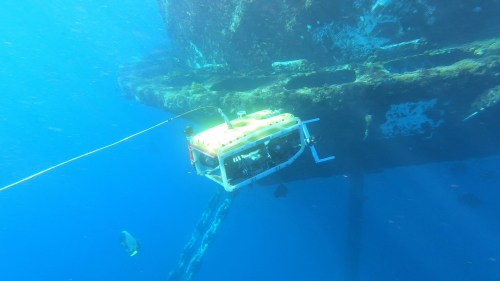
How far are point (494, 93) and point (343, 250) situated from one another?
710 centimetres

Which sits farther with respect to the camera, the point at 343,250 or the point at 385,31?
the point at 343,250

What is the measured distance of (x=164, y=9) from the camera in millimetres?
14367

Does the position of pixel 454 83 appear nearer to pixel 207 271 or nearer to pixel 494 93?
pixel 494 93

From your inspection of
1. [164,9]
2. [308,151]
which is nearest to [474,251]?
[308,151]

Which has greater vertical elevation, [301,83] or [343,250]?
[301,83]

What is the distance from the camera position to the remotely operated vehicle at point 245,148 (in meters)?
4.28

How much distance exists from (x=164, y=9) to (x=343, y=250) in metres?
17.9

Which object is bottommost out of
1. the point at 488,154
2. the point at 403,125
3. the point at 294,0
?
the point at 488,154

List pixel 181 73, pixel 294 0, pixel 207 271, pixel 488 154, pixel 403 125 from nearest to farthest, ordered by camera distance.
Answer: pixel 403 125 → pixel 488 154 → pixel 294 0 → pixel 207 271 → pixel 181 73

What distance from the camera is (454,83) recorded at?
18.2ft


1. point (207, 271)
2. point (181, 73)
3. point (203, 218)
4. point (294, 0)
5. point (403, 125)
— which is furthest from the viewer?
point (181, 73)

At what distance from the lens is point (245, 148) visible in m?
4.30

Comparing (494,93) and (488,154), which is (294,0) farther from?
(488,154)

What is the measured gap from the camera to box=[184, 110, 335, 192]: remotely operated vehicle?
4.28m
